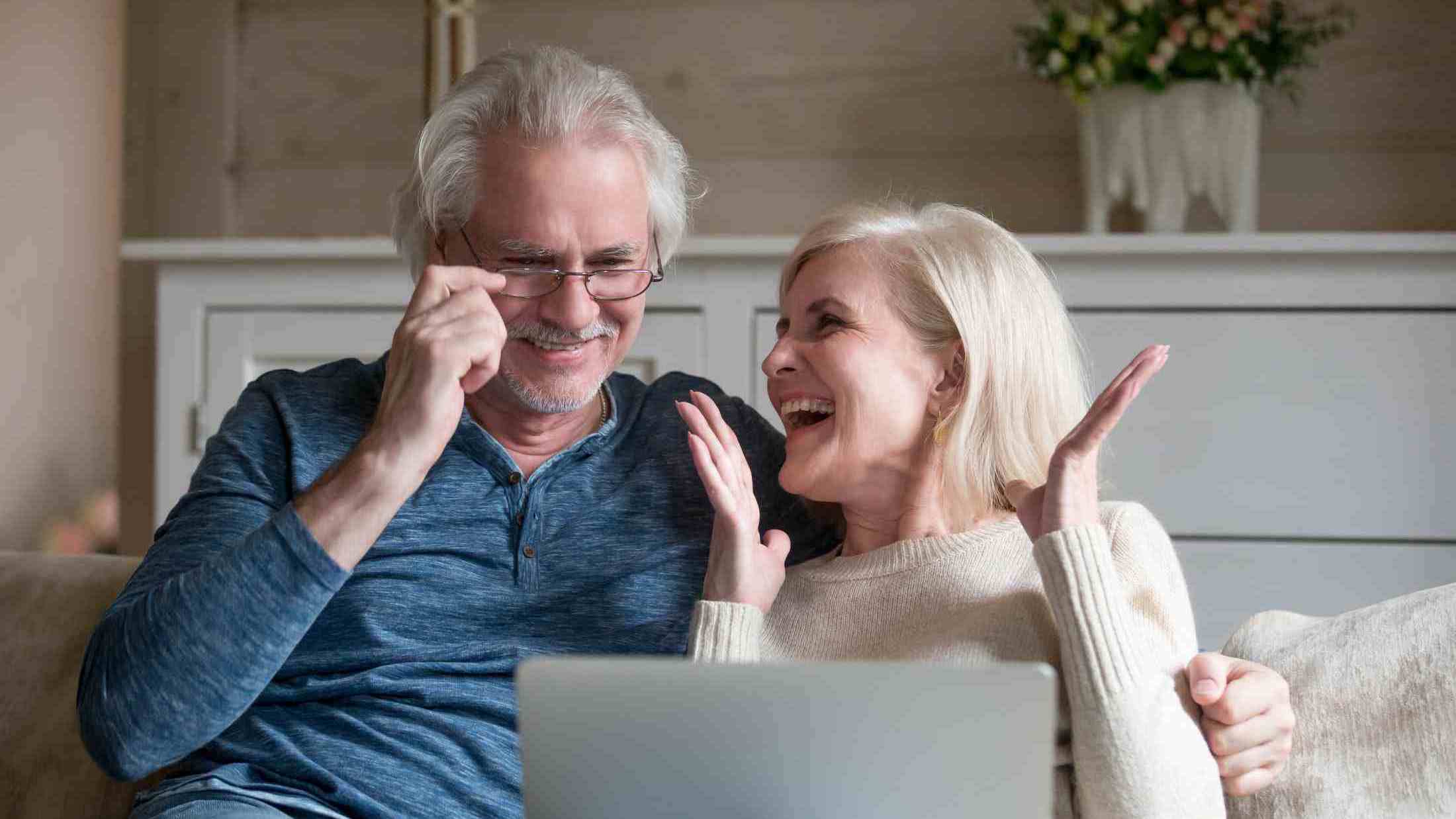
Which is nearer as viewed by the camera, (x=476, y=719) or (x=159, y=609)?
(x=159, y=609)

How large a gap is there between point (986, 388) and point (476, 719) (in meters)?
0.63

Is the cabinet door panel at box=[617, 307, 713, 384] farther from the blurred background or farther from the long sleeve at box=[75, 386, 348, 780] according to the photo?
the long sleeve at box=[75, 386, 348, 780]

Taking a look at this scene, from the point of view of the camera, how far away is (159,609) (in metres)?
1.28

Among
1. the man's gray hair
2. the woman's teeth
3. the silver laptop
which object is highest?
the man's gray hair

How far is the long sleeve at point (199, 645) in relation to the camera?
1.25m

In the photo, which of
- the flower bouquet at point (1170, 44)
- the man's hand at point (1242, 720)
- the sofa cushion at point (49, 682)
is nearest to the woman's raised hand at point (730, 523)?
the man's hand at point (1242, 720)

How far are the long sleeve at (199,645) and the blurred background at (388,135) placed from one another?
1408 millimetres

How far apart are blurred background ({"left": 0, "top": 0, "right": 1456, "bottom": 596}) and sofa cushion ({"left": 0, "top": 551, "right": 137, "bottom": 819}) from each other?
98 cm

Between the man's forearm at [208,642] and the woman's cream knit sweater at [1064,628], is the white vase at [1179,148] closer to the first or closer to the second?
the woman's cream knit sweater at [1064,628]

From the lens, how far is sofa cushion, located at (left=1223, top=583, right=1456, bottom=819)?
130 cm

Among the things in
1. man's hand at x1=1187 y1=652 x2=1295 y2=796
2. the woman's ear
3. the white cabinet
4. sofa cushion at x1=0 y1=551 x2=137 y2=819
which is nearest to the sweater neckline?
the woman's ear

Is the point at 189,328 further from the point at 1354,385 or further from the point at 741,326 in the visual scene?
the point at 1354,385

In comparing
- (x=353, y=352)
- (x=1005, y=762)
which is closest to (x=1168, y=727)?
(x=1005, y=762)

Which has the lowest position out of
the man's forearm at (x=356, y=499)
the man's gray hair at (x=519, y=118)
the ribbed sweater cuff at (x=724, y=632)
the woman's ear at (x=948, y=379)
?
the ribbed sweater cuff at (x=724, y=632)
